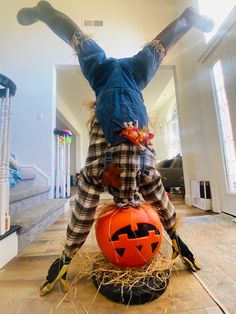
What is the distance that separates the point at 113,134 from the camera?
60 cm

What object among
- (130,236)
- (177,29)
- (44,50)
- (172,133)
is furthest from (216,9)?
(172,133)

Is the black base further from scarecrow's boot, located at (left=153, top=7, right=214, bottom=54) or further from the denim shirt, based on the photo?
scarecrow's boot, located at (left=153, top=7, right=214, bottom=54)

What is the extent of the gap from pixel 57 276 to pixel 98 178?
0.41 meters

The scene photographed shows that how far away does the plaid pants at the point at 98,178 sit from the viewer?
0.61m

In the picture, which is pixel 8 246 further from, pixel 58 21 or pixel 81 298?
pixel 58 21

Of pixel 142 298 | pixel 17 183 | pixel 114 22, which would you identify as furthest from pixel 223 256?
Result: pixel 114 22

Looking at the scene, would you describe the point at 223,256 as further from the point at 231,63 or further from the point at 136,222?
the point at 231,63

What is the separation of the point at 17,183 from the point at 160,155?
456 cm

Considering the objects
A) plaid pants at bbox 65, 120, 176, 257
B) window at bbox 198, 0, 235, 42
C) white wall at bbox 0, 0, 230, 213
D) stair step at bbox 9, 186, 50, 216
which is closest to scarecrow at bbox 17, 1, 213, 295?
plaid pants at bbox 65, 120, 176, 257

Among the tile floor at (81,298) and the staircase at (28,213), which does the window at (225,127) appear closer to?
the tile floor at (81,298)

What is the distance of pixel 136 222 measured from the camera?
667 mm

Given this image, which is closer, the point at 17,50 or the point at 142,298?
the point at 142,298

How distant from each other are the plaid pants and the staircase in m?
0.61

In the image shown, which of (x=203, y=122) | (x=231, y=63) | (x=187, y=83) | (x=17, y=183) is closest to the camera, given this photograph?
(x=231, y=63)
